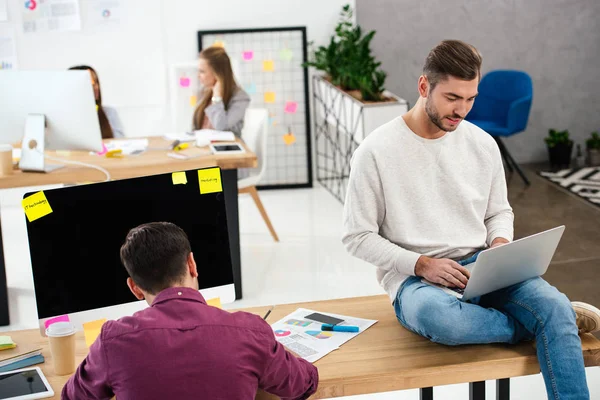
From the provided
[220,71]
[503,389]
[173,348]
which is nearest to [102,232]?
[173,348]

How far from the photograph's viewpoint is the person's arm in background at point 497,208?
249cm

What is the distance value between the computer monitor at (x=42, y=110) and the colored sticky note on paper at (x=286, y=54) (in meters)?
2.54

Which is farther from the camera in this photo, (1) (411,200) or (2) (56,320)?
(1) (411,200)

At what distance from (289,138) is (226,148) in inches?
83.1

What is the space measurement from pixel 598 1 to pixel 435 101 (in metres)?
4.67

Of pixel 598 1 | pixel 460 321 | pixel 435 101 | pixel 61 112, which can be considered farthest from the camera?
pixel 598 1

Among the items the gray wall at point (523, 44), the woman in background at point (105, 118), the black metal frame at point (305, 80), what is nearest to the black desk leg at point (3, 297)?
the woman in background at point (105, 118)

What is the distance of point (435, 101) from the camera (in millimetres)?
2371

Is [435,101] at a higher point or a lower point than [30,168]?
higher

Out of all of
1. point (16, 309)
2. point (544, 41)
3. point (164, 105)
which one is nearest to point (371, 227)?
point (16, 309)

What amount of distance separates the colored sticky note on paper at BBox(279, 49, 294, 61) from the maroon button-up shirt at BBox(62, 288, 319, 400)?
14.5ft

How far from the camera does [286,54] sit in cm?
596

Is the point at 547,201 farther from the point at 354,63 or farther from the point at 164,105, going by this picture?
the point at 164,105

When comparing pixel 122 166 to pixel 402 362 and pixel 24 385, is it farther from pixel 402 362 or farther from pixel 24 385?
pixel 402 362
